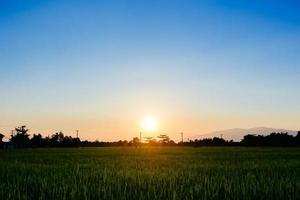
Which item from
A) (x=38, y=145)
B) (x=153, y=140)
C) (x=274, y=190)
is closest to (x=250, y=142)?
(x=153, y=140)

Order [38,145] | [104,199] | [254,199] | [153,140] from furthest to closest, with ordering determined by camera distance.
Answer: [153,140]
[38,145]
[254,199]
[104,199]

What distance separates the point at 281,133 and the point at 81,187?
81.1 meters

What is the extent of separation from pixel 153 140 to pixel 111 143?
495 inches

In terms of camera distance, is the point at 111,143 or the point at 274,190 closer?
the point at 274,190

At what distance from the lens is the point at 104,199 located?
6.38m

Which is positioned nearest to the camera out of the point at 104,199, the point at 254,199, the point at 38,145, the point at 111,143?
the point at 104,199

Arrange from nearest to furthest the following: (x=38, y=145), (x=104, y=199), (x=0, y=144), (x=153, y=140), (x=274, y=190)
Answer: (x=104, y=199) → (x=274, y=190) → (x=0, y=144) → (x=38, y=145) → (x=153, y=140)

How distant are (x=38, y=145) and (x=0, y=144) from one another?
1129 centimetres

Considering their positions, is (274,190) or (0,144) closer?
(274,190)

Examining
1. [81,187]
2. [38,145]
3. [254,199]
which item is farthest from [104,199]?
[38,145]

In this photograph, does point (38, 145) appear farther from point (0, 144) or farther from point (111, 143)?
point (111, 143)

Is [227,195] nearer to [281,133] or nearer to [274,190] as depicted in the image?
[274,190]

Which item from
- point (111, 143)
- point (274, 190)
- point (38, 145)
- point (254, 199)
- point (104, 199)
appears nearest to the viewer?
point (104, 199)

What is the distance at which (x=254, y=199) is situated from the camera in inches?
267
